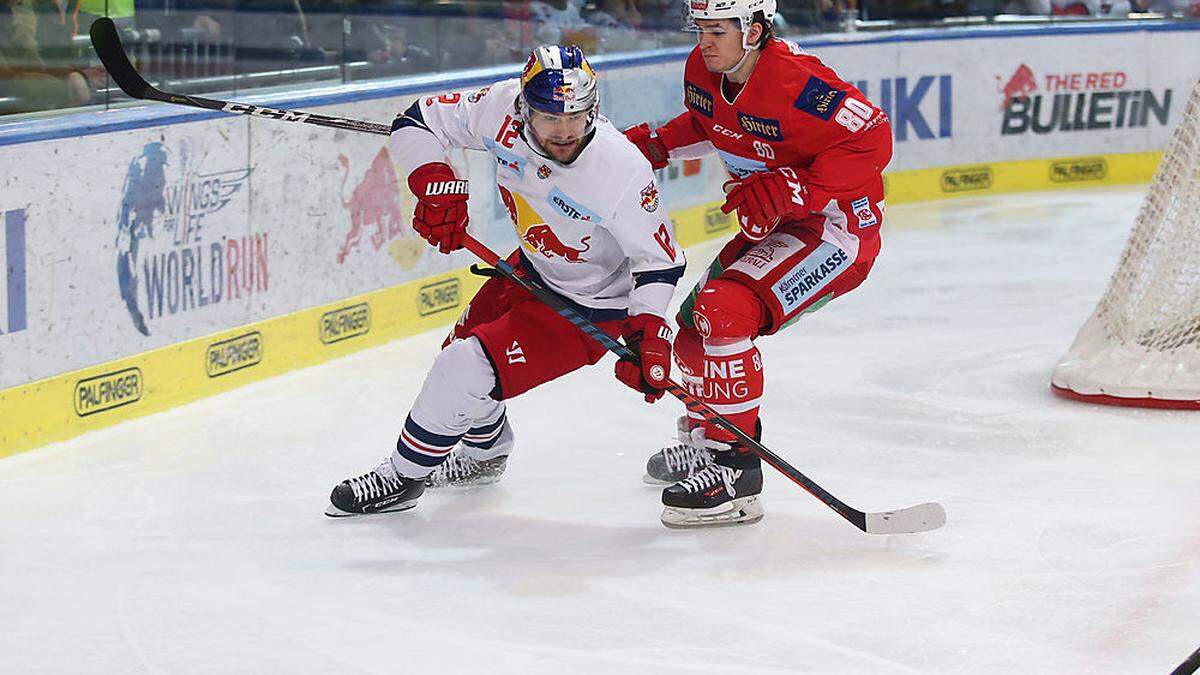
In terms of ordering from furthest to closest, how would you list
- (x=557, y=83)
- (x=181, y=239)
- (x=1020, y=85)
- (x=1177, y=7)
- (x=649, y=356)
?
(x=1177, y=7), (x=1020, y=85), (x=181, y=239), (x=649, y=356), (x=557, y=83)

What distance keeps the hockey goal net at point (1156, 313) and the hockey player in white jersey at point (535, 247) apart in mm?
1825

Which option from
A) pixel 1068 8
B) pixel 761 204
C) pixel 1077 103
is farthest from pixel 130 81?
Answer: pixel 1068 8

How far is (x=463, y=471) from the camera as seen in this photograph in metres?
4.30

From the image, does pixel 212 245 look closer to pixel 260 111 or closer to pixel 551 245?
pixel 260 111

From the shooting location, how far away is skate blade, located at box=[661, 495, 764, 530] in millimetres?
3969

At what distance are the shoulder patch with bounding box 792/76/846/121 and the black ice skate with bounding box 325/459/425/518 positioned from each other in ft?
4.03

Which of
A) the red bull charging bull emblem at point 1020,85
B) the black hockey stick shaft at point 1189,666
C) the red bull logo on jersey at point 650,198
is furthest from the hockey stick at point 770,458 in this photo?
the red bull charging bull emblem at point 1020,85

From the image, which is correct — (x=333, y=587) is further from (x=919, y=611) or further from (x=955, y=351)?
(x=955, y=351)

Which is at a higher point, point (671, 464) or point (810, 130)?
point (810, 130)

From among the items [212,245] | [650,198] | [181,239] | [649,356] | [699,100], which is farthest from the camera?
[212,245]

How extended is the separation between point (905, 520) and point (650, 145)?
1.11m

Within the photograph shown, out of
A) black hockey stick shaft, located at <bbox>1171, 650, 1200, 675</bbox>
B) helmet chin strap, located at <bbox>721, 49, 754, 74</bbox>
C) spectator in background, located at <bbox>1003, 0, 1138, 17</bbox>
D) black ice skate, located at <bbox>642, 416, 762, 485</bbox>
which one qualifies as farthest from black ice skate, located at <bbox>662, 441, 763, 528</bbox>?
spectator in background, located at <bbox>1003, 0, 1138, 17</bbox>

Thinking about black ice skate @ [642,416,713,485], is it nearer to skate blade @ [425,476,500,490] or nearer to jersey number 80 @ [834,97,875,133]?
skate blade @ [425,476,500,490]

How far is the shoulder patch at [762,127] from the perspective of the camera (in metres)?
3.96
